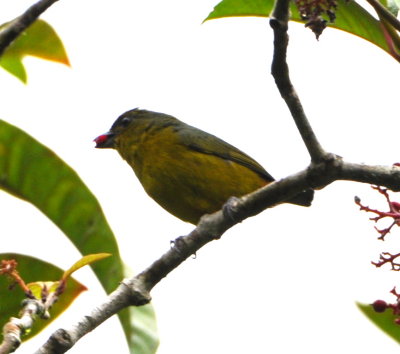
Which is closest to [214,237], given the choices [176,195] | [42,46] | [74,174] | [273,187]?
[273,187]

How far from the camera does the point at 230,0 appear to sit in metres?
3.61

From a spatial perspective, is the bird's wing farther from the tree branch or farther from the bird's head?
the tree branch

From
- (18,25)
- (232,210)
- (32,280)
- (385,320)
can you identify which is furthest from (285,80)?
(32,280)

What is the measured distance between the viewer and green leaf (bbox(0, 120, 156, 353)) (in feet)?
12.2

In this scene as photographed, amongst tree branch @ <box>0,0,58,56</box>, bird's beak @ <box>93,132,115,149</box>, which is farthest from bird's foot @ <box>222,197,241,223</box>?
bird's beak @ <box>93,132,115,149</box>

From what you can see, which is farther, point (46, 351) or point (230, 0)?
point (230, 0)

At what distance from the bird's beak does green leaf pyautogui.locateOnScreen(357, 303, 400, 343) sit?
385 centimetres

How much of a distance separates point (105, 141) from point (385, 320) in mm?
3955

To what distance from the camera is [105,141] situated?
22.0ft

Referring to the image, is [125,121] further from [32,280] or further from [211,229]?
[211,229]

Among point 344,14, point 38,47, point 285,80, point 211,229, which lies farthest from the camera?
point 38,47

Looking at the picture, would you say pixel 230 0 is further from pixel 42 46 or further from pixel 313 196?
pixel 313 196

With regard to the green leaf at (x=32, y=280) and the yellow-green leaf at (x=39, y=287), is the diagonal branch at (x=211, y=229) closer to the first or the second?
the yellow-green leaf at (x=39, y=287)

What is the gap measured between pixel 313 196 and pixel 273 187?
2.61 m
